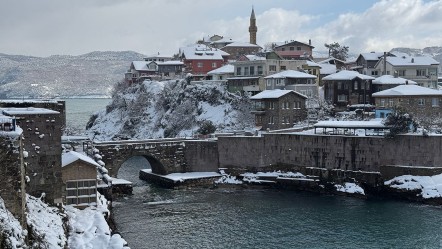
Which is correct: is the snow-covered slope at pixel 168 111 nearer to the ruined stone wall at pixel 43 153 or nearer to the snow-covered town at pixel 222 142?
the snow-covered town at pixel 222 142


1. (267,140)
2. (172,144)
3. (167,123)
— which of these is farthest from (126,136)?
(267,140)

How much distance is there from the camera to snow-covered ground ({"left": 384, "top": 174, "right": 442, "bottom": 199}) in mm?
43778

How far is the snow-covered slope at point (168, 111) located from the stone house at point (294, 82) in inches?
188

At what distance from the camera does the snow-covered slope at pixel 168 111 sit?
74125mm

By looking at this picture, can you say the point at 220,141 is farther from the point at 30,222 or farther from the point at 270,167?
the point at 30,222

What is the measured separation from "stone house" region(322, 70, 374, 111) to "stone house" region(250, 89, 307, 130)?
7353 millimetres

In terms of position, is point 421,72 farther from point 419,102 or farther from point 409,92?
point 419,102

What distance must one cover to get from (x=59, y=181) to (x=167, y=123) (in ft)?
173

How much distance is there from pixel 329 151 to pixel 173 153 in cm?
1601

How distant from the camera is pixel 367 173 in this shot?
49094 mm

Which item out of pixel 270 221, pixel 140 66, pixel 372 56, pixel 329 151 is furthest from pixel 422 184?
pixel 140 66

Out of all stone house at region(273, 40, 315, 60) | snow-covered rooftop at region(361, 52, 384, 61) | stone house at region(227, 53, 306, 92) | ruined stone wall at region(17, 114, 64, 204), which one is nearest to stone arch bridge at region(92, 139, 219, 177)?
stone house at region(227, 53, 306, 92)

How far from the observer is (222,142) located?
183 feet

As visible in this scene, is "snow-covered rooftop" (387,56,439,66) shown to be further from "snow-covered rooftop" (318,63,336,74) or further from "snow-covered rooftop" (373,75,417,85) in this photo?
"snow-covered rooftop" (318,63,336,74)
